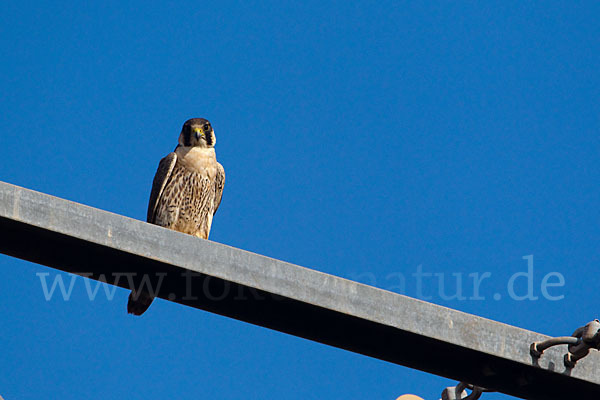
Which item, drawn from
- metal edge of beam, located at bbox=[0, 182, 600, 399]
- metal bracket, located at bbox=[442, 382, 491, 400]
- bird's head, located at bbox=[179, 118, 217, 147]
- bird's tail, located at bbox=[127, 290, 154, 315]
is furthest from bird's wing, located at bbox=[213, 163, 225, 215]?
metal edge of beam, located at bbox=[0, 182, 600, 399]

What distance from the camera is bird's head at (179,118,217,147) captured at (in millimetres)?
7172

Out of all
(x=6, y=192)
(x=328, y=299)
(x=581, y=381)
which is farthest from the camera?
(x=581, y=381)

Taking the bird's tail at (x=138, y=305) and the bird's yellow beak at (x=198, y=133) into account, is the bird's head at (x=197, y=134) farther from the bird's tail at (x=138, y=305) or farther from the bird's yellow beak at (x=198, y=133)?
the bird's tail at (x=138, y=305)

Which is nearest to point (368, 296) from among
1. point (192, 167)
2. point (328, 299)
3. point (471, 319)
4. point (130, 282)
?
point (328, 299)

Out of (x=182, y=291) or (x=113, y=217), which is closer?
(x=113, y=217)

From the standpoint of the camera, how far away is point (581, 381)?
233 cm

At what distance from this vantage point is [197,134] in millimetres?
7152

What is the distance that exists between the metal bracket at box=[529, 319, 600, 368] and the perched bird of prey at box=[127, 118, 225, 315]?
4.89 m

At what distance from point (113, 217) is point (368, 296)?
64 centimetres

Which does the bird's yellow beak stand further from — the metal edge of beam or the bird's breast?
the metal edge of beam

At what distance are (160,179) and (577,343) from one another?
5.11 meters

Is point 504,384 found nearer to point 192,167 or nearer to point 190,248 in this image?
point 190,248

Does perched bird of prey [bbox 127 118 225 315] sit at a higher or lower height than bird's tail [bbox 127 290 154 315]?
higher

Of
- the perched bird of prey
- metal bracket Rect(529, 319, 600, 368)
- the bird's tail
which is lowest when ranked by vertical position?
metal bracket Rect(529, 319, 600, 368)
